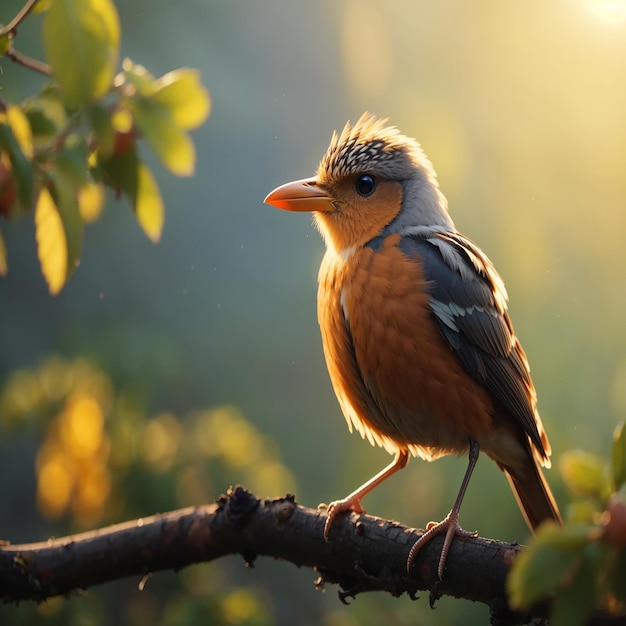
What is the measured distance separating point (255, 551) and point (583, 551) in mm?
1355

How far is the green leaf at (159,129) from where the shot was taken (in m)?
1.18

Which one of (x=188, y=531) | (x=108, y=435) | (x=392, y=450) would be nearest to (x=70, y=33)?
(x=188, y=531)

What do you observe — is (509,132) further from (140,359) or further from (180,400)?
(180,400)

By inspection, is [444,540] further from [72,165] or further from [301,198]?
[72,165]

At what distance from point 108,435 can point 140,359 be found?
627 mm

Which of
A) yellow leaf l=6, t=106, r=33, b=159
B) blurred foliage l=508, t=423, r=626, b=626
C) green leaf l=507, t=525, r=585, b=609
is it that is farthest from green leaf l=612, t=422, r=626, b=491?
yellow leaf l=6, t=106, r=33, b=159

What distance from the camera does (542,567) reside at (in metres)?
0.88

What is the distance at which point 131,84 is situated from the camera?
3.89 feet

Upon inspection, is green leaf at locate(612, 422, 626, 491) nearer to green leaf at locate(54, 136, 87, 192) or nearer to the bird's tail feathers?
green leaf at locate(54, 136, 87, 192)

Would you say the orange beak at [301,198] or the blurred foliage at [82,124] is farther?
the orange beak at [301,198]

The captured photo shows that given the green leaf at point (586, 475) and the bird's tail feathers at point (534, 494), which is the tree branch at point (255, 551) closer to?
the bird's tail feathers at point (534, 494)

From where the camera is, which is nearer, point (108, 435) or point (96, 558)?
point (96, 558)

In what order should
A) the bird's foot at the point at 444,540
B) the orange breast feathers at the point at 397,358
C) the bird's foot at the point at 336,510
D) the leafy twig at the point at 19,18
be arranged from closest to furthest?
the leafy twig at the point at 19,18 < the bird's foot at the point at 444,540 < the bird's foot at the point at 336,510 < the orange breast feathers at the point at 397,358

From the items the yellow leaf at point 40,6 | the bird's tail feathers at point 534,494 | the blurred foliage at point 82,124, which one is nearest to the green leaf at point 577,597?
the blurred foliage at point 82,124
